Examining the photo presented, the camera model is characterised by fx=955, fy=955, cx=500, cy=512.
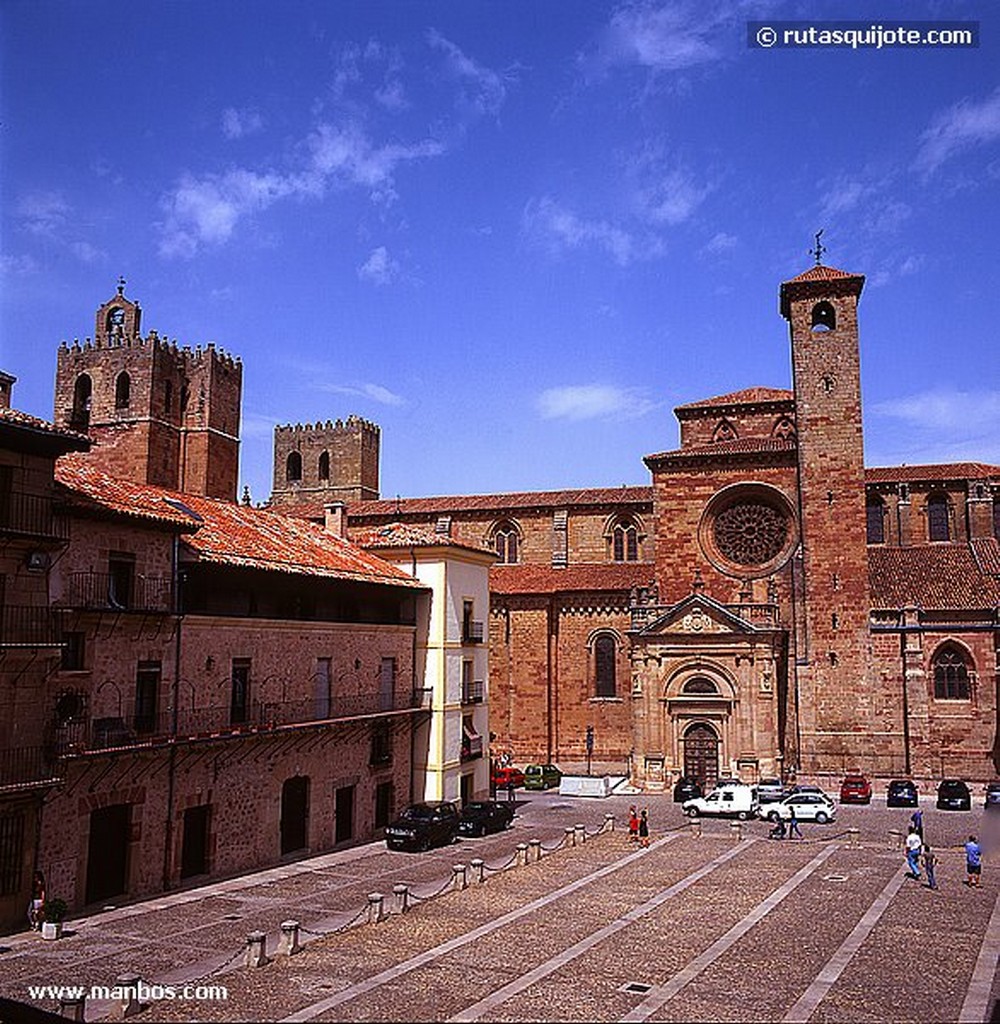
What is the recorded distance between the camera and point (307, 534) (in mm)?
33344

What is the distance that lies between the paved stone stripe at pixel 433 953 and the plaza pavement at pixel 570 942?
0.05 meters

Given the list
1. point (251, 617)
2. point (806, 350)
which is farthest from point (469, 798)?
point (806, 350)

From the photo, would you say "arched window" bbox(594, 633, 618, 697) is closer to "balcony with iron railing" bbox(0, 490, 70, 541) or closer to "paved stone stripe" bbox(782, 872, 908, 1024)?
"paved stone stripe" bbox(782, 872, 908, 1024)

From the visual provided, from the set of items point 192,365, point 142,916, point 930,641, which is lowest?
point 142,916

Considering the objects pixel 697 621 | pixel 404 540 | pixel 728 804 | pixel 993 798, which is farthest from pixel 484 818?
pixel 993 798

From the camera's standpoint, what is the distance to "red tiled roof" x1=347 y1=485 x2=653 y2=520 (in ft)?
169

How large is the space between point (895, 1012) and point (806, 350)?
116 feet

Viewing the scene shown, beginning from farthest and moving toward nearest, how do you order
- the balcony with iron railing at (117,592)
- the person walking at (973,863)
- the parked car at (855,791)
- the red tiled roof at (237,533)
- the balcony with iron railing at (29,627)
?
the parked car at (855,791) < the red tiled roof at (237,533) < the person walking at (973,863) < the balcony with iron railing at (117,592) < the balcony with iron railing at (29,627)

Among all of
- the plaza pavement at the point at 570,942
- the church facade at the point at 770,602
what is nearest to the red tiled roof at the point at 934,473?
the church facade at the point at 770,602

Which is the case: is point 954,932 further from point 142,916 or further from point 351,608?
point 351,608

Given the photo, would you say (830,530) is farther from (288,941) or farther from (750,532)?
(288,941)

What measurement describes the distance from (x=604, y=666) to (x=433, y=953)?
31100 millimetres

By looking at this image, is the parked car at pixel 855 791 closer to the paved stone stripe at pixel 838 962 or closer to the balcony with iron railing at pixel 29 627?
the paved stone stripe at pixel 838 962

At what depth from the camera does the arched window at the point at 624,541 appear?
5131 centimetres
